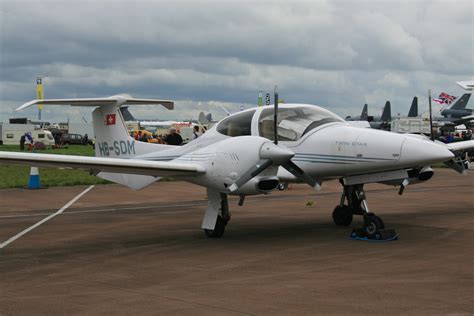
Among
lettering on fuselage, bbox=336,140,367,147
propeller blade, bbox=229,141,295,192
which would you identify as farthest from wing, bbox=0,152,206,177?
lettering on fuselage, bbox=336,140,367,147

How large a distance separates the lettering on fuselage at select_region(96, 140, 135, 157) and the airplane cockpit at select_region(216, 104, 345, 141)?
309 cm

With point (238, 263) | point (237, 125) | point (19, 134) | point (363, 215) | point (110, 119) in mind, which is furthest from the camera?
point (19, 134)

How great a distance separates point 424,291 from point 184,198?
13788 millimetres

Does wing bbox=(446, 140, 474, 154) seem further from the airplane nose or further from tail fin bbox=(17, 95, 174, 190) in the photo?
tail fin bbox=(17, 95, 174, 190)

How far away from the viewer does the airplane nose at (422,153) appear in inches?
421

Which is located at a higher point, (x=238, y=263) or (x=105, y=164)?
(x=105, y=164)

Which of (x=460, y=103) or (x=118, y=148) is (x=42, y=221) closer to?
(x=118, y=148)

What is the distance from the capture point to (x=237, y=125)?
12445 mm

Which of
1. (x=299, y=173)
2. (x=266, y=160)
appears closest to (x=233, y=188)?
(x=266, y=160)

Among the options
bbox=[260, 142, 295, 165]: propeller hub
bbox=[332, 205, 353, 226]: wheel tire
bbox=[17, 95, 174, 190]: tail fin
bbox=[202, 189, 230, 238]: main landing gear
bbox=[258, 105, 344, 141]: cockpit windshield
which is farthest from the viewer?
bbox=[17, 95, 174, 190]: tail fin

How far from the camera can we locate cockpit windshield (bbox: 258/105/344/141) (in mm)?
11984

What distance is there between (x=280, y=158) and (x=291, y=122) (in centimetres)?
144

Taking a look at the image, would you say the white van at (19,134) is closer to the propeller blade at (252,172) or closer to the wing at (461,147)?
the wing at (461,147)

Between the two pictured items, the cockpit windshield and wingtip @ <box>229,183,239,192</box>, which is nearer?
wingtip @ <box>229,183,239,192</box>
